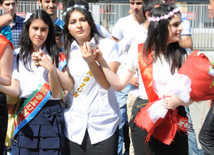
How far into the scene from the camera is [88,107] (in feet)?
8.46

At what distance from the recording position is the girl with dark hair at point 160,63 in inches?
97.0

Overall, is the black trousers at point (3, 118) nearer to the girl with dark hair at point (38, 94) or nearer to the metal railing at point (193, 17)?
the girl with dark hair at point (38, 94)

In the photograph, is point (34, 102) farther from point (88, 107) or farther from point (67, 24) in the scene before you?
point (67, 24)

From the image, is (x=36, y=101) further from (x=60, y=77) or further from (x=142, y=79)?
(x=142, y=79)

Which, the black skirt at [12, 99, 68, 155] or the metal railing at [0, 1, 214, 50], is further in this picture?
the metal railing at [0, 1, 214, 50]

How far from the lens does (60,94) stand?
2.72 metres

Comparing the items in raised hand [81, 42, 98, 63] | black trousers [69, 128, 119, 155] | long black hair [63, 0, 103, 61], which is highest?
long black hair [63, 0, 103, 61]

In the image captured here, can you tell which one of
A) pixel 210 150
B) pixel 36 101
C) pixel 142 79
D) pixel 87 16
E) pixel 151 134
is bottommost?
Result: pixel 210 150

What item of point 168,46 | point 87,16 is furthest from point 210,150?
point 87,16

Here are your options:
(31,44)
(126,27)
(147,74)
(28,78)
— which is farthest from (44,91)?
(126,27)

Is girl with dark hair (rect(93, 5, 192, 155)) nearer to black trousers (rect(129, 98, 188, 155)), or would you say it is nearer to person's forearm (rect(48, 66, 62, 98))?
black trousers (rect(129, 98, 188, 155))

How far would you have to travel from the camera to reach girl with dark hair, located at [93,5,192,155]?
2.46m

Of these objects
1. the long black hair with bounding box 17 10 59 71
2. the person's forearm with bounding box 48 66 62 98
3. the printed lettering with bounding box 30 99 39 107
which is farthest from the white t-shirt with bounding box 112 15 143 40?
the printed lettering with bounding box 30 99 39 107

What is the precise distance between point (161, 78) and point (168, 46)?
29 centimetres
